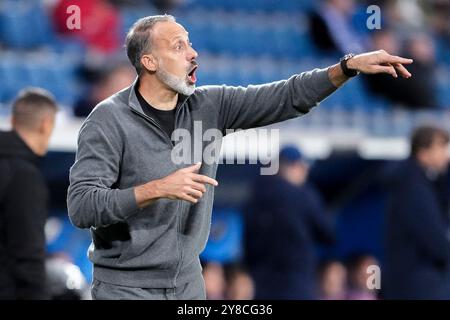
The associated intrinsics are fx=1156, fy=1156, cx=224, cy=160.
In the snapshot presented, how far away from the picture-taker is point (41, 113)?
207 inches

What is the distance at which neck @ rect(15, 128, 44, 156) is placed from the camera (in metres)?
5.15

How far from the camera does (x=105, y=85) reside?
7.87m

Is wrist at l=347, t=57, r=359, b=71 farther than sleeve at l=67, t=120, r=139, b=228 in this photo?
Yes

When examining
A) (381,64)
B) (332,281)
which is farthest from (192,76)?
(332,281)

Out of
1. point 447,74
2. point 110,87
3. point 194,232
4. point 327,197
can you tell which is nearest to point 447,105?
point 447,74

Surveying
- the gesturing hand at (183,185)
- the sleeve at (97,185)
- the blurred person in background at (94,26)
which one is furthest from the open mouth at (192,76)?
the blurred person in background at (94,26)

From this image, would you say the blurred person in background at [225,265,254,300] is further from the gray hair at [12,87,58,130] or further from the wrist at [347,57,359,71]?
the wrist at [347,57,359,71]

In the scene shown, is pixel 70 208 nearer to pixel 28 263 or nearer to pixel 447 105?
pixel 28 263

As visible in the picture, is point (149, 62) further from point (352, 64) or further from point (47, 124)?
point (47, 124)

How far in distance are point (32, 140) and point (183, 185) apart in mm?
1523

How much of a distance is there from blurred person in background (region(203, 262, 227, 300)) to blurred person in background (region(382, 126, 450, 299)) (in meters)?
1.77

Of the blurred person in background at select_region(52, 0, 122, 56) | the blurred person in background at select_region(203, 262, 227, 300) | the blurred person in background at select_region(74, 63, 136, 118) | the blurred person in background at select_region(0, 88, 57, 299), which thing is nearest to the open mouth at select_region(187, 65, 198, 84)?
the blurred person in background at select_region(0, 88, 57, 299)

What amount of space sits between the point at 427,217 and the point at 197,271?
232 cm

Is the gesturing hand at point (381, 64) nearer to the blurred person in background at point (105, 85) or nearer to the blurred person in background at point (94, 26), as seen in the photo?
the blurred person in background at point (105, 85)
